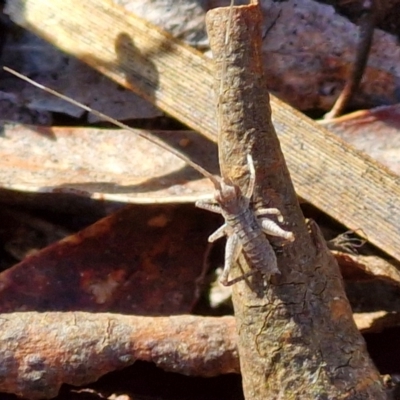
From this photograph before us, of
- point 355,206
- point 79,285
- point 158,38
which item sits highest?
point 158,38

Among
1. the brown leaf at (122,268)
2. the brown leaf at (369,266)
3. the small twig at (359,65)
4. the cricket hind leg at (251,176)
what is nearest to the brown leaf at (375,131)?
the small twig at (359,65)

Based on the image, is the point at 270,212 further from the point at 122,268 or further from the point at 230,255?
the point at 122,268

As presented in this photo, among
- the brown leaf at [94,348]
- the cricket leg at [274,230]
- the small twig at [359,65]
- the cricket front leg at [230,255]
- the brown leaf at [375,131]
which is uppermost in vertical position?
the small twig at [359,65]

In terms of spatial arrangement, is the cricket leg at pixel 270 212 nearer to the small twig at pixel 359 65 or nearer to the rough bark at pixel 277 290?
the rough bark at pixel 277 290

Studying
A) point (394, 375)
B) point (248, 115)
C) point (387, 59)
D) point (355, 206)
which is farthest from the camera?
point (387, 59)

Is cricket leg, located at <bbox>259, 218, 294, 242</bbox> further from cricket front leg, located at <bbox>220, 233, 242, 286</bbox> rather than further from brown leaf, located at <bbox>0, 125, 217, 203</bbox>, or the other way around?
brown leaf, located at <bbox>0, 125, 217, 203</bbox>

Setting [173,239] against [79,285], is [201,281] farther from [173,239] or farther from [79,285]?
[79,285]

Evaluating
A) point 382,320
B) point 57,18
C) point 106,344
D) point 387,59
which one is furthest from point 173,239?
point 387,59

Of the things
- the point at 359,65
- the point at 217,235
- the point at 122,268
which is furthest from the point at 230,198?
the point at 359,65
